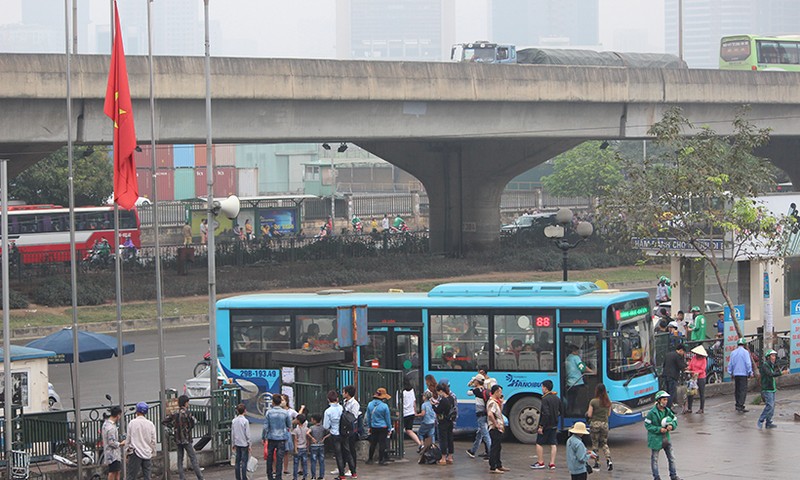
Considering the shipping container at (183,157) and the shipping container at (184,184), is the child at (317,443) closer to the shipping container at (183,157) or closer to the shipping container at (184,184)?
the shipping container at (184,184)

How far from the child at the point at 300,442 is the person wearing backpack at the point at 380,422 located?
1166 mm

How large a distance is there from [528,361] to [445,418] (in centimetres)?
260

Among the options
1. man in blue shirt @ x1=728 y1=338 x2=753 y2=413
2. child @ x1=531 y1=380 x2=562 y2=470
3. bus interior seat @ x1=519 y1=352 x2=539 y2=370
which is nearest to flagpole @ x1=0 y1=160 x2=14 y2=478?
child @ x1=531 y1=380 x2=562 y2=470

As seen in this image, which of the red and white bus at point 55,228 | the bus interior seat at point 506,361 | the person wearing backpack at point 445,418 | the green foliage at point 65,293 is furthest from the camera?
the red and white bus at point 55,228

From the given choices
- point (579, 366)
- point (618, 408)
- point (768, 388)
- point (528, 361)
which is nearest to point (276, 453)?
point (528, 361)

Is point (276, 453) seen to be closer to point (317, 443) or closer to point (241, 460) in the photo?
point (241, 460)

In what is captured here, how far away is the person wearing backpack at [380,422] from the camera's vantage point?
60.8ft

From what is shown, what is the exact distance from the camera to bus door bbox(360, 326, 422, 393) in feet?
70.8

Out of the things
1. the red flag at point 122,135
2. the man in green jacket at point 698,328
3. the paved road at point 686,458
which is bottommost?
the paved road at point 686,458

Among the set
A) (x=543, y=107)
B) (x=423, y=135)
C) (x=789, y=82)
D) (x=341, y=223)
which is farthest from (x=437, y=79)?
(x=341, y=223)

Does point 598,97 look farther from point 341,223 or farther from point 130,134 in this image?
point 341,223

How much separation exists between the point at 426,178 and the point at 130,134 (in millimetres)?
36395

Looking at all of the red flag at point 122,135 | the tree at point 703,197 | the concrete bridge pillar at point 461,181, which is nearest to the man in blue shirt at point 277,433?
the red flag at point 122,135

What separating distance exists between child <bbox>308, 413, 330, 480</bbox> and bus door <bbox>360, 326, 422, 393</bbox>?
12.7 ft
